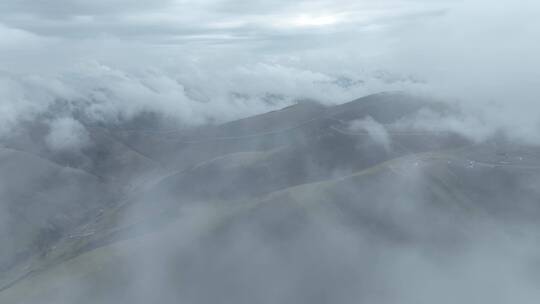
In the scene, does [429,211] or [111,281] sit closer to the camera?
[111,281]

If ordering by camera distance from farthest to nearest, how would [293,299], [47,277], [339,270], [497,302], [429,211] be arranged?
[429,211] < [47,277] < [339,270] < [293,299] < [497,302]

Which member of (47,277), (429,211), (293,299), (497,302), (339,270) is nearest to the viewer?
(497,302)

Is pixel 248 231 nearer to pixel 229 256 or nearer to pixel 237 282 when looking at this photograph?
pixel 229 256

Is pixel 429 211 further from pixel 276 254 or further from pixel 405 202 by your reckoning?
pixel 276 254

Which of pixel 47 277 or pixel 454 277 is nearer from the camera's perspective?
pixel 454 277

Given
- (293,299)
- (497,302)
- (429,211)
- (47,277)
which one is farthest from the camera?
(429,211)

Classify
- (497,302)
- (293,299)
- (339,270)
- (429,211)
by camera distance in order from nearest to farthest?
(497,302)
(293,299)
(339,270)
(429,211)

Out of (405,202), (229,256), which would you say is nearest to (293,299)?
(229,256)

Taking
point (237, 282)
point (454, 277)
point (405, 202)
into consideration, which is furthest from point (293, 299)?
point (405, 202)
